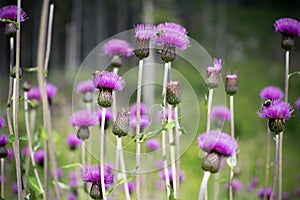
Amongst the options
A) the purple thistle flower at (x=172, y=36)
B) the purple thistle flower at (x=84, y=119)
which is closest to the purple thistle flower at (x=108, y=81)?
the purple thistle flower at (x=172, y=36)

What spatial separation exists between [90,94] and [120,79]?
430mm

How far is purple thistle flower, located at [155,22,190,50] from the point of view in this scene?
679mm

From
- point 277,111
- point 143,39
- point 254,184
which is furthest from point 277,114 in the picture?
point 254,184

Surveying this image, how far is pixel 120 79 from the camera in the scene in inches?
25.5

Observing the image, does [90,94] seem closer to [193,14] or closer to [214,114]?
[214,114]

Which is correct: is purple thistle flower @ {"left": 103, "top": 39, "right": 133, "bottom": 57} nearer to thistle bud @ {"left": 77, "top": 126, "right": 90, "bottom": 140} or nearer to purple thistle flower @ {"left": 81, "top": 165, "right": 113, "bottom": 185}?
thistle bud @ {"left": 77, "top": 126, "right": 90, "bottom": 140}

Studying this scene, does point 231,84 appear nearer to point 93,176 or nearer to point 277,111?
point 277,111

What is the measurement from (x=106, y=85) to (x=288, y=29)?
15.5 inches

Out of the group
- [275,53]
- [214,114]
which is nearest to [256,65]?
[275,53]

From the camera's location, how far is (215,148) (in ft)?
1.99

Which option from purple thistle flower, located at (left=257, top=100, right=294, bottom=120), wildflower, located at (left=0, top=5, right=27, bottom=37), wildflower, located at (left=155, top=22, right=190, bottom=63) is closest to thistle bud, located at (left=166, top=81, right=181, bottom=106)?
wildflower, located at (left=155, top=22, right=190, bottom=63)

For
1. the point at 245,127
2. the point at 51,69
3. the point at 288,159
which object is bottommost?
the point at 288,159

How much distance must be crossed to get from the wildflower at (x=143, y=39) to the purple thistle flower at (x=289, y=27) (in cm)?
28

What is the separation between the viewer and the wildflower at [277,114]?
2.31 ft
